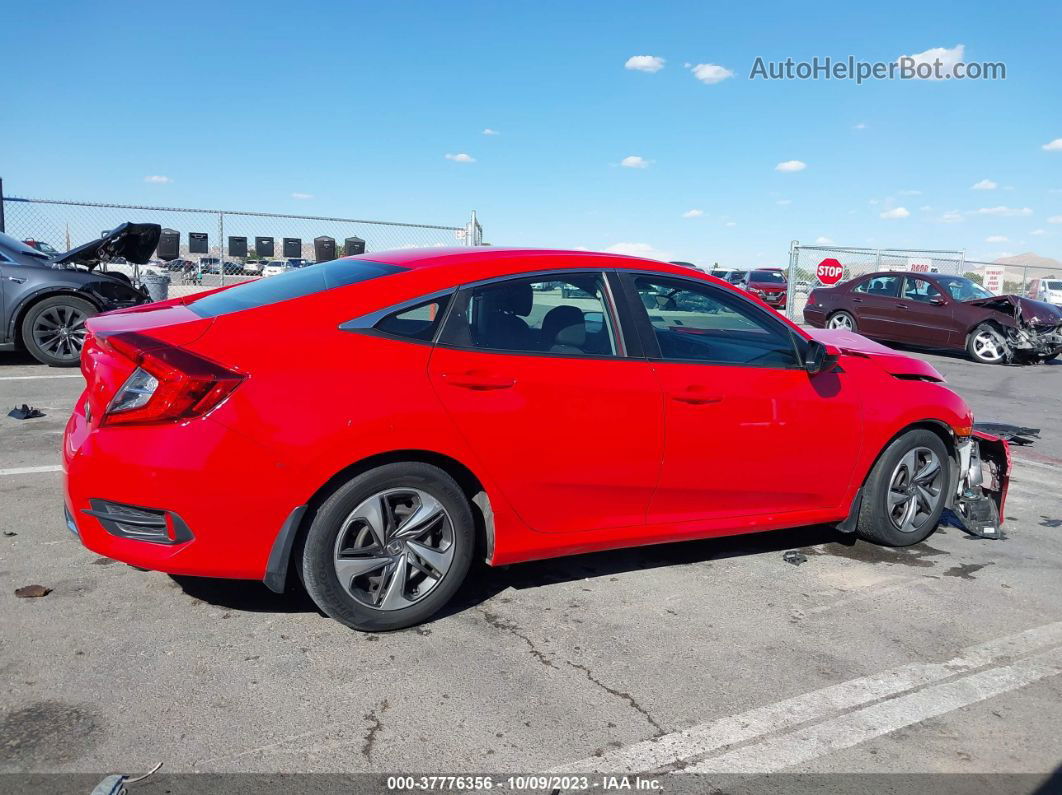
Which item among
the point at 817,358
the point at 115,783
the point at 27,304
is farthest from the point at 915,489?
the point at 27,304

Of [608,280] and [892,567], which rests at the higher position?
[608,280]

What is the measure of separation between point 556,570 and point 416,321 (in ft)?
4.96

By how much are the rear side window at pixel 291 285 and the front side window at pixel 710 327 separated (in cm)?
121

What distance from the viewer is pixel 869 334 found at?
56.0 ft

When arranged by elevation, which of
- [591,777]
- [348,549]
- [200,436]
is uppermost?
[200,436]

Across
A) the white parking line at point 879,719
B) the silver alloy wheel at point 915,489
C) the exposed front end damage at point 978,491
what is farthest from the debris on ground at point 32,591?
the exposed front end damage at point 978,491

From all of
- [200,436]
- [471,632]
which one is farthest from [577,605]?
[200,436]

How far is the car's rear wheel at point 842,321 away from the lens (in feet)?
56.4

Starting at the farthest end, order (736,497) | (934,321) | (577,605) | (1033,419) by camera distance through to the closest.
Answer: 1. (934,321)
2. (1033,419)
3. (736,497)
4. (577,605)

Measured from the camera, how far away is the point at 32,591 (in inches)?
142

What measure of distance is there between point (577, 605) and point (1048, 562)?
277cm

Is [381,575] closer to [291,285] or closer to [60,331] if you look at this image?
[291,285]

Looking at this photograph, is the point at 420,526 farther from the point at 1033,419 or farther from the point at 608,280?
the point at 1033,419

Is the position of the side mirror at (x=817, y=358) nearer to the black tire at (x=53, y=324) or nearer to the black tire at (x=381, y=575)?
the black tire at (x=381, y=575)
